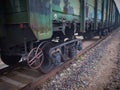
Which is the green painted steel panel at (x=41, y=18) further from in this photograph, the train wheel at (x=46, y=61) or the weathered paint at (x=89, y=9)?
the weathered paint at (x=89, y=9)

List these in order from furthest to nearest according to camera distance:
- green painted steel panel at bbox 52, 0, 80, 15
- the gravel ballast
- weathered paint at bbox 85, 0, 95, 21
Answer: weathered paint at bbox 85, 0, 95, 21
green painted steel panel at bbox 52, 0, 80, 15
the gravel ballast

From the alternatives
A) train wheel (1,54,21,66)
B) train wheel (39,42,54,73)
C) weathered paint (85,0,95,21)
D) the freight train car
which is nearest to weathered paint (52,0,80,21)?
the freight train car

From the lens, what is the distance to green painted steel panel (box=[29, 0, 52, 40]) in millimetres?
3559

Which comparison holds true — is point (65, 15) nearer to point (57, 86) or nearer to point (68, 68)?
point (68, 68)

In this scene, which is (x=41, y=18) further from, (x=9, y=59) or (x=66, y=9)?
(x=9, y=59)

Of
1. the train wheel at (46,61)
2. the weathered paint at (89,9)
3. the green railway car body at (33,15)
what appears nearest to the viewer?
the green railway car body at (33,15)

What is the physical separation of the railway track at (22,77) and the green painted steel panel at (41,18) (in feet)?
3.54

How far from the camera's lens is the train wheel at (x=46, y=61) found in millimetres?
4516

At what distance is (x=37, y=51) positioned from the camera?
4184 mm

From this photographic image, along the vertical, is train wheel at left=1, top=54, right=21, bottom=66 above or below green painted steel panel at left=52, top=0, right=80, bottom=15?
below

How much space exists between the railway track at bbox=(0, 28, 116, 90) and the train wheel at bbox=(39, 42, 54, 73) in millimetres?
167

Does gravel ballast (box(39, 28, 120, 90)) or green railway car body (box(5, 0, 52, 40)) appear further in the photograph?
gravel ballast (box(39, 28, 120, 90))

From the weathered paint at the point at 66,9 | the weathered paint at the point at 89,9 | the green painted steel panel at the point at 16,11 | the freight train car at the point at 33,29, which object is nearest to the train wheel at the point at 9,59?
the freight train car at the point at 33,29

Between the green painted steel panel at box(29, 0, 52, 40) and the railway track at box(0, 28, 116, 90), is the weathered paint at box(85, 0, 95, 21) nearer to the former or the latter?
the railway track at box(0, 28, 116, 90)
